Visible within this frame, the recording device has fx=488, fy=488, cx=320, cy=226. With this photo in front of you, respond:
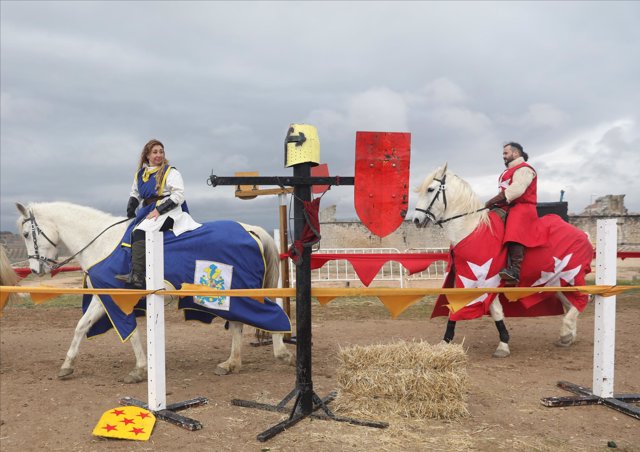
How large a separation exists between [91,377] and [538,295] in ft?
16.0

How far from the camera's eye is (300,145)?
3416mm

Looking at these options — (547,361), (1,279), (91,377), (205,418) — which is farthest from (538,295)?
(1,279)

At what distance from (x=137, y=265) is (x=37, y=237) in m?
1.37

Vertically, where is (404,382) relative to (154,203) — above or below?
below

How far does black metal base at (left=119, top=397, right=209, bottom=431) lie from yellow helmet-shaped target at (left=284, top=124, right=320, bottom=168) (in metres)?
1.96

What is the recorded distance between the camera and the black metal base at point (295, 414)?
10.9ft

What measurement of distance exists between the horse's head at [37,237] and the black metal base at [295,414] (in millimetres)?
2659

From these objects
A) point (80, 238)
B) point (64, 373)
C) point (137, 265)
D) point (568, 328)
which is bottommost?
point (64, 373)

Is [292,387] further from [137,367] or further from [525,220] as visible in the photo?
[525,220]

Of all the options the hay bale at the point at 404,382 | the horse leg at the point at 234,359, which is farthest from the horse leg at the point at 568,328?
the horse leg at the point at 234,359

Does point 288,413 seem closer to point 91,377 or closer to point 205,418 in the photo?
point 205,418

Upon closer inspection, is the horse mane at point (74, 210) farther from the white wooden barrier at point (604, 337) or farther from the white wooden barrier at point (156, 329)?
the white wooden barrier at point (604, 337)

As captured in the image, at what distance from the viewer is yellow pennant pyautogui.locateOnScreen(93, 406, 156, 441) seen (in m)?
3.32

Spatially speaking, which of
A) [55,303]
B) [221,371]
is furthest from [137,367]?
[55,303]
